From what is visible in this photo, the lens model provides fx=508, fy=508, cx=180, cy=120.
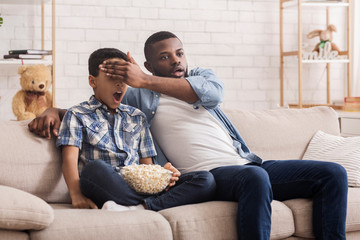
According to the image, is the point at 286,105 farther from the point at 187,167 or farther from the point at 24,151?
the point at 24,151

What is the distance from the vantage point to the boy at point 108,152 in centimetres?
181

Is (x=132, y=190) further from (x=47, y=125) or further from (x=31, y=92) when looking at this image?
(x=31, y=92)

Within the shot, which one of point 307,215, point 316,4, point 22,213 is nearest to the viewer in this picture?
point 22,213

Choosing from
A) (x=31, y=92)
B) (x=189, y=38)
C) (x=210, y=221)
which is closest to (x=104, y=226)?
(x=210, y=221)

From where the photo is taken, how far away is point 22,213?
1.55 m

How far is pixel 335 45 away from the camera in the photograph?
13.5 feet

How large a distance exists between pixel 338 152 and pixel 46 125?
1351 mm

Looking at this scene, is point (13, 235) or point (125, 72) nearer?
point (13, 235)

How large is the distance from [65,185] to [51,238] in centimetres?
48

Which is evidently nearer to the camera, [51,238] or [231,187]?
[51,238]

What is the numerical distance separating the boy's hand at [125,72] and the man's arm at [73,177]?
0.33 metres

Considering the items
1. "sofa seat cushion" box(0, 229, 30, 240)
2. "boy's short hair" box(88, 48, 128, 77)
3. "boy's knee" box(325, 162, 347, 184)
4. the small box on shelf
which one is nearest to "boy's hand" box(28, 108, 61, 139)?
"boy's short hair" box(88, 48, 128, 77)

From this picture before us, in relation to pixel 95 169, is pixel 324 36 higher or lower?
higher

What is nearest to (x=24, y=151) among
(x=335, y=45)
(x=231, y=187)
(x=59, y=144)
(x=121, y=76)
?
(x=59, y=144)
